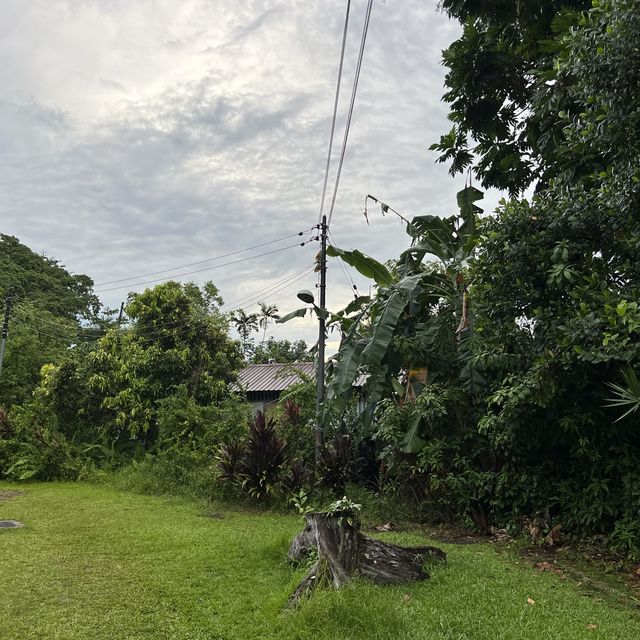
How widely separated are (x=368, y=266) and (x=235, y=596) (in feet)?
18.1

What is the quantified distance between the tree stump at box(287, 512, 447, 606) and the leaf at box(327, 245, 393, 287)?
459cm

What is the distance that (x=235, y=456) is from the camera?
8.29 metres

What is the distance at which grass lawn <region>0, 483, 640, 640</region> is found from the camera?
303 centimetres

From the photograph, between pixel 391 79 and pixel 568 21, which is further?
pixel 391 79

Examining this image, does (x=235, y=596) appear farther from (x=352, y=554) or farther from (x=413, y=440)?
(x=413, y=440)

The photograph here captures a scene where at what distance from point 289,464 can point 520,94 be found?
7.02 meters

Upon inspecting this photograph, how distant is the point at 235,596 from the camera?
3.76 metres

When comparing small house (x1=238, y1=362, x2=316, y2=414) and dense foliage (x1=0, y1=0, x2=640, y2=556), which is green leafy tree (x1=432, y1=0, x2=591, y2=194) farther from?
small house (x1=238, y1=362, x2=316, y2=414)

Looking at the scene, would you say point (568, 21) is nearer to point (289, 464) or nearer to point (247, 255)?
point (289, 464)

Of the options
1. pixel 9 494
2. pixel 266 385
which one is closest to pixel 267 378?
pixel 266 385

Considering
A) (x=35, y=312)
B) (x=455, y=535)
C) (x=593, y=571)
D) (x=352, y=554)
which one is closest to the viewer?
(x=352, y=554)

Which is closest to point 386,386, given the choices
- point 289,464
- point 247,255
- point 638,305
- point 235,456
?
point 289,464

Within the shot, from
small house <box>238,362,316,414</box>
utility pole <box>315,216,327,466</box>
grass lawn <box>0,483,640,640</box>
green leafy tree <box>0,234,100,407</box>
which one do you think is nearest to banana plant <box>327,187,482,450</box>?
utility pole <box>315,216,327,466</box>

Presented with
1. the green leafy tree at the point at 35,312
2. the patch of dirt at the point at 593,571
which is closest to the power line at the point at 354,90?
the patch of dirt at the point at 593,571
